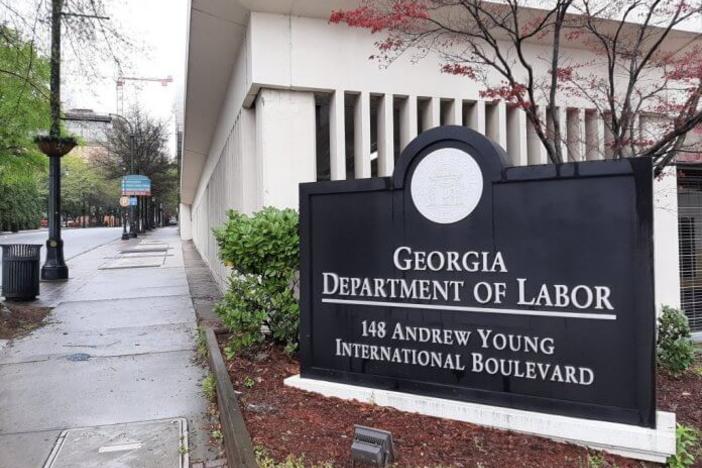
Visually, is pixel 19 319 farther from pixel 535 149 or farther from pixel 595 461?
pixel 535 149

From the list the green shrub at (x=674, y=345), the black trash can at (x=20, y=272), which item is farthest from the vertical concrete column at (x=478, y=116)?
the black trash can at (x=20, y=272)

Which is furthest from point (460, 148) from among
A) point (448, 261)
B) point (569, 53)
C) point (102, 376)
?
point (569, 53)

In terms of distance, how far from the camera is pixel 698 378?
5.54 m

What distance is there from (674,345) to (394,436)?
3666 mm

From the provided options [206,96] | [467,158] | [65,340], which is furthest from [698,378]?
[206,96]

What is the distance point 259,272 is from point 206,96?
692 centimetres

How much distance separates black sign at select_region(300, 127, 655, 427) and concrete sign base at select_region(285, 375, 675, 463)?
0.06 metres

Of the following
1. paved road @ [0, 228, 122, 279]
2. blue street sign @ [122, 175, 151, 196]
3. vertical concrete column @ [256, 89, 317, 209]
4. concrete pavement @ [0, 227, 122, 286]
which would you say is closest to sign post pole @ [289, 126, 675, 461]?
vertical concrete column @ [256, 89, 317, 209]

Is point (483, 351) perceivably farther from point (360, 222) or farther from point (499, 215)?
point (360, 222)

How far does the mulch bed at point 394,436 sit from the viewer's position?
122 inches

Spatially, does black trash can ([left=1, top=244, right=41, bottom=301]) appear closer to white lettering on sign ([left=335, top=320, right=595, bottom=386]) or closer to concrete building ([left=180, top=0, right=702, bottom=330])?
concrete building ([left=180, top=0, right=702, bottom=330])

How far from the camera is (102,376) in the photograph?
18.1 feet

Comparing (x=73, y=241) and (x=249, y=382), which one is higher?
(x=73, y=241)

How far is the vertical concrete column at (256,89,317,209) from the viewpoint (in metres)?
6.71
